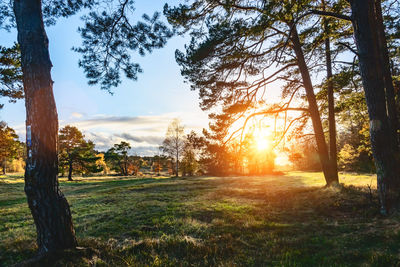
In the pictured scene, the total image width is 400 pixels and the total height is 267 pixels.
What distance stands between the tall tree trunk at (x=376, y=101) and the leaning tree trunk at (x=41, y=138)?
781cm

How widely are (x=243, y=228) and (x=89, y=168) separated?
37.0 meters

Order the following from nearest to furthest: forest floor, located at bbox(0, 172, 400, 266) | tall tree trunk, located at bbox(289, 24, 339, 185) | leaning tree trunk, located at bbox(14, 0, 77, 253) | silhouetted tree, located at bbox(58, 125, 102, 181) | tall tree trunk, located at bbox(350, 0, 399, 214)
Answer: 1. leaning tree trunk, located at bbox(14, 0, 77, 253)
2. forest floor, located at bbox(0, 172, 400, 266)
3. tall tree trunk, located at bbox(350, 0, 399, 214)
4. tall tree trunk, located at bbox(289, 24, 339, 185)
5. silhouetted tree, located at bbox(58, 125, 102, 181)

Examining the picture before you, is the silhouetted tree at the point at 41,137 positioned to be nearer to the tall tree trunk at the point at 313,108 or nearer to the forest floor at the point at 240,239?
the forest floor at the point at 240,239

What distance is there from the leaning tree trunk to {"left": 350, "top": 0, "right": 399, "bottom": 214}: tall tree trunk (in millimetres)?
7808

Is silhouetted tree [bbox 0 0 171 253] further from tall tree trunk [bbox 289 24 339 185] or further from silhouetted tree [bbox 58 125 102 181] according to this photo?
silhouetted tree [bbox 58 125 102 181]

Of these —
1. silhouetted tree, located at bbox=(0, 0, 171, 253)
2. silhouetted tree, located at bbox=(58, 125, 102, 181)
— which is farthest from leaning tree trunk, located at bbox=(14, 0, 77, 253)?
silhouetted tree, located at bbox=(58, 125, 102, 181)

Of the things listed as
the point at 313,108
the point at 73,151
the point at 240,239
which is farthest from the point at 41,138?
the point at 73,151

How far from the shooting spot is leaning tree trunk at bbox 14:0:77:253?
326 centimetres

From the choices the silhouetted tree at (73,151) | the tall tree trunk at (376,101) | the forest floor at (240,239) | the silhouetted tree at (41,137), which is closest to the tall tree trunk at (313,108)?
the forest floor at (240,239)

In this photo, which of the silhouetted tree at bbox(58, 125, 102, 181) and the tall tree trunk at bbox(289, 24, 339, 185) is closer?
the tall tree trunk at bbox(289, 24, 339, 185)

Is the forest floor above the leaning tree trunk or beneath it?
beneath

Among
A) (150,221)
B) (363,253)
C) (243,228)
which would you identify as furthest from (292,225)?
(150,221)

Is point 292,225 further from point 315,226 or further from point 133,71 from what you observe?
point 133,71

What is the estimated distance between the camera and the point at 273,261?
339 cm
